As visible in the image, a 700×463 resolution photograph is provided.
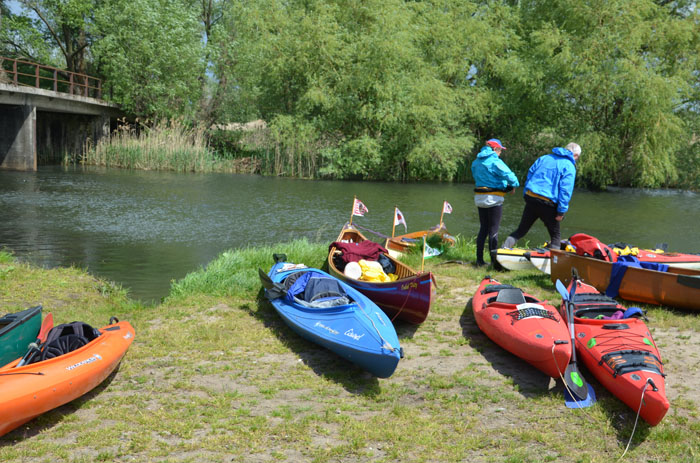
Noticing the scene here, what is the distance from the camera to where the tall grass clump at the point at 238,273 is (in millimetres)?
7312

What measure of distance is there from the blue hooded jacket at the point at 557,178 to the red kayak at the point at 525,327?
2068mm

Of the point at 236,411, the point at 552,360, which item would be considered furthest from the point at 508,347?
the point at 236,411

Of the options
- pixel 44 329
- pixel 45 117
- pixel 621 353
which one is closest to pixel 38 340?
pixel 44 329

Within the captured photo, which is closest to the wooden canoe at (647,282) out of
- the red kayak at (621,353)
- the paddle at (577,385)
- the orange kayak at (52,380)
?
the red kayak at (621,353)

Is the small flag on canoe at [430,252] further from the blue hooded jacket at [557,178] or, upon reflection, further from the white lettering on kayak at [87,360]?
the white lettering on kayak at [87,360]

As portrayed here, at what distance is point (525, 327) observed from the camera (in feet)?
16.6

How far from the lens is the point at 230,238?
11688 millimetres

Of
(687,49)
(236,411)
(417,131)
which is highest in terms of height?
(687,49)

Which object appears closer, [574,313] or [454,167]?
[574,313]

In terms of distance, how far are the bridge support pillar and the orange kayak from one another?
2177cm

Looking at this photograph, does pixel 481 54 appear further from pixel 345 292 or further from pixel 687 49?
pixel 345 292

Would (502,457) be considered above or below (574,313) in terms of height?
below

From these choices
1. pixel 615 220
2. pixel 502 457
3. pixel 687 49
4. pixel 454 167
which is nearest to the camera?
pixel 502 457

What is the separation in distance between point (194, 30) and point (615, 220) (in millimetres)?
21512
